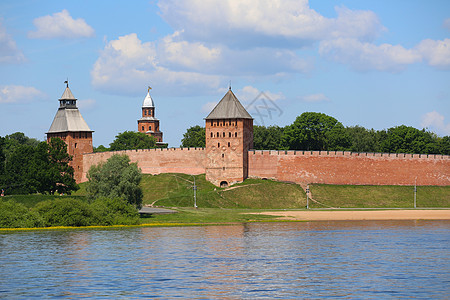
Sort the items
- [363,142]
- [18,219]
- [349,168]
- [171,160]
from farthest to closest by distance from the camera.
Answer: [363,142], [171,160], [349,168], [18,219]

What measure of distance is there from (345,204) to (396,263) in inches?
1595

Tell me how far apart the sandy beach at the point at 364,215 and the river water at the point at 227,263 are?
10406 mm

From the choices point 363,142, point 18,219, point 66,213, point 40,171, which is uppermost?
point 363,142

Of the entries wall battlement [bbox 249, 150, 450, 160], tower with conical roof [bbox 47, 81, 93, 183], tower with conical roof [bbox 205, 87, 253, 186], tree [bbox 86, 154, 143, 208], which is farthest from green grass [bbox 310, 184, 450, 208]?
tower with conical roof [bbox 47, 81, 93, 183]

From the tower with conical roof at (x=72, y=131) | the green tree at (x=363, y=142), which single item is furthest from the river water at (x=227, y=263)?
the green tree at (x=363, y=142)

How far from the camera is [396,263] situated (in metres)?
38.2

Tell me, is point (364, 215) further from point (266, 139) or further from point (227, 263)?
point (266, 139)

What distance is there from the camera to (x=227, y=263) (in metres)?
38.4

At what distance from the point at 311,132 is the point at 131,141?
43.4 m

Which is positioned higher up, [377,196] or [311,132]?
[311,132]

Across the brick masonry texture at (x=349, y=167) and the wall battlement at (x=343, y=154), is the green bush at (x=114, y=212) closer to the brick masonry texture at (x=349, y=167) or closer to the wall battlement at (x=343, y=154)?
the brick masonry texture at (x=349, y=167)

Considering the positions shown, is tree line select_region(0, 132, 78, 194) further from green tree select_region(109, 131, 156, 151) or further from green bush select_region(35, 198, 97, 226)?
green tree select_region(109, 131, 156, 151)

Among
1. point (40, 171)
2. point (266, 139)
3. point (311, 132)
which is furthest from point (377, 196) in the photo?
point (40, 171)

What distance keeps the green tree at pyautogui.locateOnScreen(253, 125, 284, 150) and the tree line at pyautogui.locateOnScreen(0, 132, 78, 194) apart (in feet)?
120
